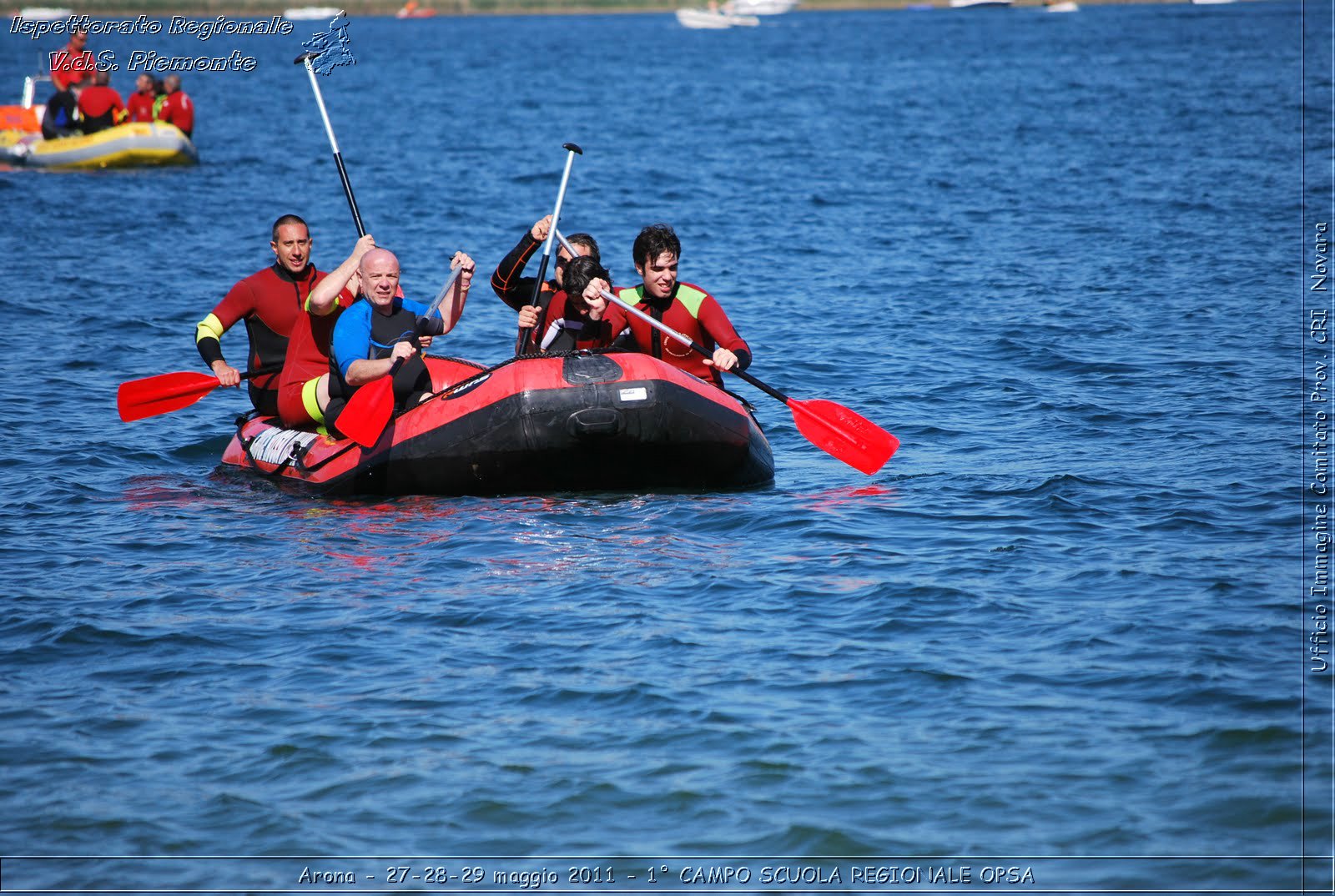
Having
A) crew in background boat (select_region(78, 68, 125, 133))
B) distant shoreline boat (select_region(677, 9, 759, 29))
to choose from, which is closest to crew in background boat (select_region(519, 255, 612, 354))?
crew in background boat (select_region(78, 68, 125, 133))

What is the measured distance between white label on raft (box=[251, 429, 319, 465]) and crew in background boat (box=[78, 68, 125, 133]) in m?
18.4

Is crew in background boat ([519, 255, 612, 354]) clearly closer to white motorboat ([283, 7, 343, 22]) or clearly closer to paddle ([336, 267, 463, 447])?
paddle ([336, 267, 463, 447])

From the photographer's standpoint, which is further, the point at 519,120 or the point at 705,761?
the point at 519,120

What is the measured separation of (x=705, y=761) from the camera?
220 inches

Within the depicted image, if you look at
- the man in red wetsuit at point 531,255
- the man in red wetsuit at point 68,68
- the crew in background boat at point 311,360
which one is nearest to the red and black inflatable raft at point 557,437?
the crew in background boat at point 311,360

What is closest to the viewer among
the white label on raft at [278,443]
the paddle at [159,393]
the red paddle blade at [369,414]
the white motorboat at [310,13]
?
the red paddle blade at [369,414]

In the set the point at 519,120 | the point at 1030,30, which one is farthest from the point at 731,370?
the point at 1030,30

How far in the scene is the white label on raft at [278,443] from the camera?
897 cm

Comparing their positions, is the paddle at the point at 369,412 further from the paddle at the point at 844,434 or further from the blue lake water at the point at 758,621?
the paddle at the point at 844,434

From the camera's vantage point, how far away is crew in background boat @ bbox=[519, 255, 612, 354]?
28.0 feet

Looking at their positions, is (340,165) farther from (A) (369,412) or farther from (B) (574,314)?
(A) (369,412)

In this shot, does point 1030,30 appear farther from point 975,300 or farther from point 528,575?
point 528,575

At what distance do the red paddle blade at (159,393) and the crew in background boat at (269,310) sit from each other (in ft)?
1.25

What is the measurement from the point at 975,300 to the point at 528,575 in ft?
31.3
